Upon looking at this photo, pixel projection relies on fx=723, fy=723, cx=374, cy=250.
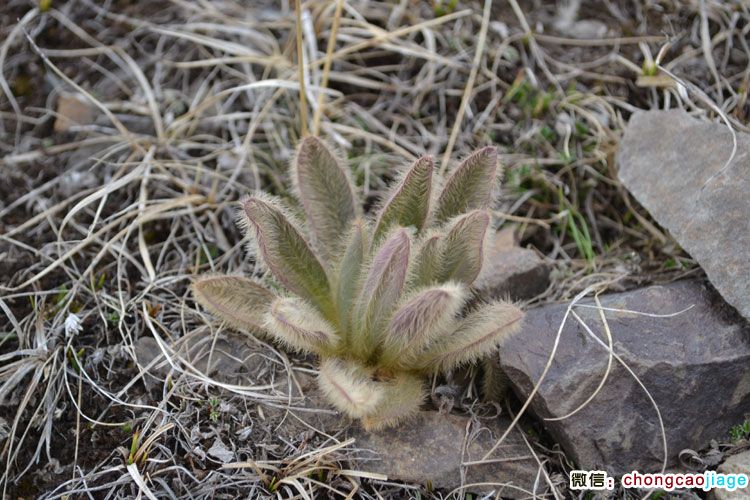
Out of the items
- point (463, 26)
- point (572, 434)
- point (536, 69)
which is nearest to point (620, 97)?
point (536, 69)

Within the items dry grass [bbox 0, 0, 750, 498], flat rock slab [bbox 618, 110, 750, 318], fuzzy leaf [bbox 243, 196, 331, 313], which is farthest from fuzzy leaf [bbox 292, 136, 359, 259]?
flat rock slab [bbox 618, 110, 750, 318]

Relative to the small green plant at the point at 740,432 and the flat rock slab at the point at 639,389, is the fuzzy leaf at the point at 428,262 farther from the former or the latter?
the small green plant at the point at 740,432

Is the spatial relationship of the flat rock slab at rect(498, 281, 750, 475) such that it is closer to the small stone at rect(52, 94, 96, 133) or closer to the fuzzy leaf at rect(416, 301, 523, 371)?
the fuzzy leaf at rect(416, 301, 523, 371)

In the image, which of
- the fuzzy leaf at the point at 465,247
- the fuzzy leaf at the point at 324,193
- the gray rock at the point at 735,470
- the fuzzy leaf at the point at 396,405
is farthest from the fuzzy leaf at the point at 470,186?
the gray rock at the point at 735,470

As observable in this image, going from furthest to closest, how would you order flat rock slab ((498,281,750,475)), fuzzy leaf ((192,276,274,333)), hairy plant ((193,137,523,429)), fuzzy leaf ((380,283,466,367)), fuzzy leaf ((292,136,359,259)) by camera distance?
fuzzy leaf ((292,136,359,259)) < fuzzy leaf ((192,276,274,333)) < flat rock slab ((498,281,750,475)) < hairy plant ((193,137,523,429)) < fuzzy leaf ((380,283,466,367))

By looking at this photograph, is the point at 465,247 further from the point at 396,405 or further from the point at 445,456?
the point at 445,456

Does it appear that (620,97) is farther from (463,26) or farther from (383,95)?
(383,95)

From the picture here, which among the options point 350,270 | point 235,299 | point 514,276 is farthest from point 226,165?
point 514,276
